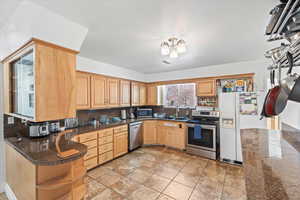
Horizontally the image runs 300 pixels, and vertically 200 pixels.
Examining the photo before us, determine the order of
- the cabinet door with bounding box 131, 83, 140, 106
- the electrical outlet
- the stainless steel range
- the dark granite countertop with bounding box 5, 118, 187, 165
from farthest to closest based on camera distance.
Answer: the cabinet door with bounding box 131, 83, 140, 106
the stainless steel range
the electrical outlet
the dark granite countertop with bounding box 5, 118, 187, 165

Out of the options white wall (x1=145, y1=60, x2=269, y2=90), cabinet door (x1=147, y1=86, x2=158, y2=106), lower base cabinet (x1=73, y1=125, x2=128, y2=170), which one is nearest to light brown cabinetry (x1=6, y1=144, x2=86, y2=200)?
lower base cabinet (x1=73, y1=125, x2=128, y2=170)

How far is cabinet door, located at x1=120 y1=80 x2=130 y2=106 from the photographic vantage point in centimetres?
383

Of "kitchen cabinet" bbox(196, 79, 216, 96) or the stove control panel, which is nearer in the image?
the stove control panel

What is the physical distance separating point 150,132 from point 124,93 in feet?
4.91

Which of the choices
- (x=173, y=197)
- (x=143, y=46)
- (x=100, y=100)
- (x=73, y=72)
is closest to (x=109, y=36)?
(x=143, y=46)

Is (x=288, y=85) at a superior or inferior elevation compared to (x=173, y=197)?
superior

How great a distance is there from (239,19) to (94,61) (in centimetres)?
301

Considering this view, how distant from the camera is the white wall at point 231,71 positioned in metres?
3.19

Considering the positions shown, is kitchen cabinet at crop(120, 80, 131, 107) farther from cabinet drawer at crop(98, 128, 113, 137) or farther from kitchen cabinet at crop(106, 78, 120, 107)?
cabinet drawer at crop(98, 128, 113, 137)

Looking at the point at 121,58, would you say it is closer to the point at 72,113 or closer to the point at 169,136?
the point at 72,113

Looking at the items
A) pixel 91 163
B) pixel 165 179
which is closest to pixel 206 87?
pixel 165 179

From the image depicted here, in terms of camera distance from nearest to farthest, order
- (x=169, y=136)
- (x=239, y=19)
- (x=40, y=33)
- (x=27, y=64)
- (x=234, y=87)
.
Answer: (x=40, y=33) → (x=239, y=19) → (x=27, y=64) → (x=234, y=87) → (x=169, y=136)

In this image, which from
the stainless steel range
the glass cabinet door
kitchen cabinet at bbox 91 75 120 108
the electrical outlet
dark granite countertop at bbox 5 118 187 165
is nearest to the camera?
dark granite countertop at bbox 5 118 187 165

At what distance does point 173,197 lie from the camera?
1.98 meters
